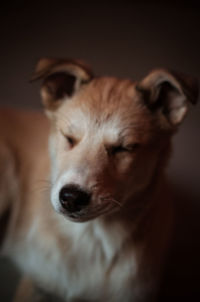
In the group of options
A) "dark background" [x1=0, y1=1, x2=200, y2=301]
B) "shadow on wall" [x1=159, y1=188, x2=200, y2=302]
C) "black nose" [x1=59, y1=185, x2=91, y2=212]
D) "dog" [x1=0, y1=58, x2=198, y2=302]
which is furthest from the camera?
"dark background" [x1=0, y1=1, x2=200, y2=301]

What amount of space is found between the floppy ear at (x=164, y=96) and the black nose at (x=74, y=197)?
0.54 metres

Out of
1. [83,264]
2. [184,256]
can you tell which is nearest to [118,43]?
[184,256]

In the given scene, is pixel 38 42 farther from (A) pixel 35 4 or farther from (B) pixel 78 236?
(B) pixel 78 236

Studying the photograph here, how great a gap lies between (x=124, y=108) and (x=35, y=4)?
59.1 inches

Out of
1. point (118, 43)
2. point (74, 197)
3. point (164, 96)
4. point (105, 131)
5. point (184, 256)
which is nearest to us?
point (74, 197)

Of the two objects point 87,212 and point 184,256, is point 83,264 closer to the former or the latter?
point 87,212

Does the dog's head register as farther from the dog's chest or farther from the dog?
the dog's chest

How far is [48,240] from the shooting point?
1.69 meters

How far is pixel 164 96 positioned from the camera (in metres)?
1.65

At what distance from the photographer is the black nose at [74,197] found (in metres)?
1.27

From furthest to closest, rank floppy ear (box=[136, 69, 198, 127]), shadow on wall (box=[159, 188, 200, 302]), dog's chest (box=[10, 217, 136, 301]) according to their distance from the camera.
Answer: shadow on wall (box=[159, 188, 200, 302]), dog's chest (box=[10, 217, 136, 301]), floppy ear (box=[136, 69, 198, 127])

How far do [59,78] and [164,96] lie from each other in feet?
1.59

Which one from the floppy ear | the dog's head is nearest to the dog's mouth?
the dog's head

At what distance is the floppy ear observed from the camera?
60.7 inches
